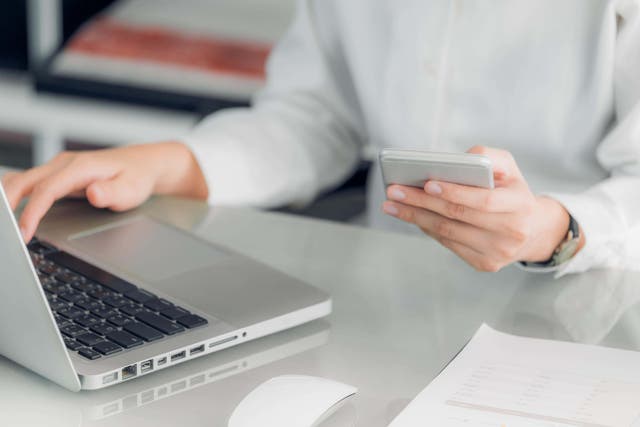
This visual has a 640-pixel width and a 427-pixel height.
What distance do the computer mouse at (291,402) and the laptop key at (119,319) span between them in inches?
6.1

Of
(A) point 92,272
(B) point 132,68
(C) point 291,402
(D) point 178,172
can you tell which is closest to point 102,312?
(A) point 92,272

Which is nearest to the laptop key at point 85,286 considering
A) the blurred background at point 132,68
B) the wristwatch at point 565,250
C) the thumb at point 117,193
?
the thumb at point 117,193

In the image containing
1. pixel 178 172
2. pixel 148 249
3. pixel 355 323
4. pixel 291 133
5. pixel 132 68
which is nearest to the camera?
pixel 355 323

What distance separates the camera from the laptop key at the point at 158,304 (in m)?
0.94

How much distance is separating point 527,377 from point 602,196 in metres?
0.37

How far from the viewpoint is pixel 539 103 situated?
1.35 m

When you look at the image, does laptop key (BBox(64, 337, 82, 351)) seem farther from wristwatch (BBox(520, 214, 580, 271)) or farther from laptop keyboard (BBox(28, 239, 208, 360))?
wristwatch (BBox(520, 214, 580, 271))

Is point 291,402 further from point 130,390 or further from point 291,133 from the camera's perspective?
point 291,133

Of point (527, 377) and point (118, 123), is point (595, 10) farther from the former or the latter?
point (118, 123)

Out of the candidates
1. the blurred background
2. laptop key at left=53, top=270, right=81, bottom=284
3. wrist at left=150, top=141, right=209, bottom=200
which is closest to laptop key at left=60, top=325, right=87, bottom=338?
laptop key at left=53, top=270, right=81, bottom=284

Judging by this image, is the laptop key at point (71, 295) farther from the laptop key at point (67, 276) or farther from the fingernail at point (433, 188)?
the fingernail at point (433, 188)

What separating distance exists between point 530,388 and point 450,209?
22cm

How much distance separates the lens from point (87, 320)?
906 millimetres

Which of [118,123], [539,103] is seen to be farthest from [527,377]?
[118,123]
